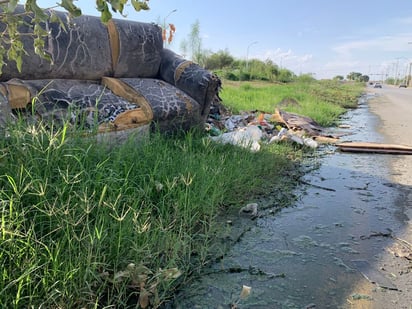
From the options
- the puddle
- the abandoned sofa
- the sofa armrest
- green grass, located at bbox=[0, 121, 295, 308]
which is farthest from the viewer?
the sofa armrest

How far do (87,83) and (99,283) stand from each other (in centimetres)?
234

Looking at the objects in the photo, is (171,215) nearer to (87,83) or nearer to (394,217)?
(394,217)

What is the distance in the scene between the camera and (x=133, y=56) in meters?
3.55

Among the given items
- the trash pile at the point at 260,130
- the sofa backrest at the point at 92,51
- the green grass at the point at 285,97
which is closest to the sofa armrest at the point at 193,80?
the sofa backrest at the point at 92,51

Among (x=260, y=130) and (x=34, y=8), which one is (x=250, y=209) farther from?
(x=260, y=130)

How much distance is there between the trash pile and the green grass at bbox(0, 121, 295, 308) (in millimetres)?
1549

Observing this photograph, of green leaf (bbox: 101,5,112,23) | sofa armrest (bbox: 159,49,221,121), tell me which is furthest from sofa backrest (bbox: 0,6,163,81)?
green leaf (bbox: 101,5,112,23)

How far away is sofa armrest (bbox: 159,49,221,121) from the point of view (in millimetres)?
3525

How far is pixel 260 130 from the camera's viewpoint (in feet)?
14.7

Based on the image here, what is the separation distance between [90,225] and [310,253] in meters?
1.11

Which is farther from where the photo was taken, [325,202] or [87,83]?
[87,83]

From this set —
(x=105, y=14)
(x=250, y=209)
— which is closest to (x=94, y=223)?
(x=105, y=14)

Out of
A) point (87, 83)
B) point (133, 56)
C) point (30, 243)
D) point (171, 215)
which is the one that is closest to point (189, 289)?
point (171, 215)

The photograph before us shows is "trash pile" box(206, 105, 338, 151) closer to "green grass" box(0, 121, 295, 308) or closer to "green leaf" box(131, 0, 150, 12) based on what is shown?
"green grass" box(0, 121, 295, 308)
